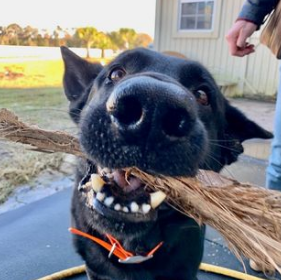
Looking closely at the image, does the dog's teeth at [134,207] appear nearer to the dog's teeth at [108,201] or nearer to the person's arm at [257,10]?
the dog's teeth at [108,201]

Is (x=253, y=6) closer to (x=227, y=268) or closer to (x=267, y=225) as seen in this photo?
(x=267, y=225)

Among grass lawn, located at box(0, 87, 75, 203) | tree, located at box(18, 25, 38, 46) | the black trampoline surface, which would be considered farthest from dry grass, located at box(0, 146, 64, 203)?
tree, located at box(18, 25, 38, 46)

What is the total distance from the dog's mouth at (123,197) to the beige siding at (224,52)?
225 inches

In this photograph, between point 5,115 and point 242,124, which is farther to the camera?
point 242,124

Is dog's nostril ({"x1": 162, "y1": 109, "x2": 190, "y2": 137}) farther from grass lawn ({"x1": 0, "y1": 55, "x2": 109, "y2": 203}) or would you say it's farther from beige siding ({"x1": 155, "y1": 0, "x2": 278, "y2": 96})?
beige siding ({"x1": 155, "y1": 0, "x2": 278, "y2": 96})

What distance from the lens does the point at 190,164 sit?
93 cm

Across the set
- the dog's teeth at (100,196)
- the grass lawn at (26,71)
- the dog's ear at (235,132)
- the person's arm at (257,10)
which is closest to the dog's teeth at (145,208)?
the dog's teeth at (100,196)

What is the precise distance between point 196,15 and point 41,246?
651 cm

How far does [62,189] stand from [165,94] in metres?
2.00

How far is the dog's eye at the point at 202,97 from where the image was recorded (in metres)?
1.37

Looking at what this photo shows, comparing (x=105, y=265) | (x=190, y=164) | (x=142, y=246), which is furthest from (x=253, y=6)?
(x=105, y=265)

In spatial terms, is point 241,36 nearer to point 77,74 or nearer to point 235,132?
point 235,132

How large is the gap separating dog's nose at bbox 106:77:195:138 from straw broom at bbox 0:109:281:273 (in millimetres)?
193

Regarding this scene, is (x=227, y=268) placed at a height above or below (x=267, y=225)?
below
